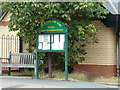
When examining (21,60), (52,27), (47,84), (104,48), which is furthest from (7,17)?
(47,84)

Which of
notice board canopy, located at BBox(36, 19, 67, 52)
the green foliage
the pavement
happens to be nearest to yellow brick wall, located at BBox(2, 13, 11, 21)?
the green foliage

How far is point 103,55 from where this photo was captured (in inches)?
529

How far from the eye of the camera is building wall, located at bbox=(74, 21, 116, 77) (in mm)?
13352

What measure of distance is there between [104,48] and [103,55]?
0.37 metres

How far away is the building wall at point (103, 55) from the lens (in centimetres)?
1335

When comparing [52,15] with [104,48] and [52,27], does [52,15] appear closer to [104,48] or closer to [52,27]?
[52,27]

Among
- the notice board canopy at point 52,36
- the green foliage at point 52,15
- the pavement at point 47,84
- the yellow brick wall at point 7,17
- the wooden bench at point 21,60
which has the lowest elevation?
the pavement at point 47,84

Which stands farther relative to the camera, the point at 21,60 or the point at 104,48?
the point at 104,48

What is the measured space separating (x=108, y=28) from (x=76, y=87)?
18.9 ft

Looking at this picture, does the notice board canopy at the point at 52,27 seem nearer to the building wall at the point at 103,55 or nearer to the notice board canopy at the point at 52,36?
the notice board canopy at the point at 52,36

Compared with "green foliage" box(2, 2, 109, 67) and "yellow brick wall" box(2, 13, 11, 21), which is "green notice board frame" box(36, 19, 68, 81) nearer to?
"green foliage" box(2, 2, 109, 67)

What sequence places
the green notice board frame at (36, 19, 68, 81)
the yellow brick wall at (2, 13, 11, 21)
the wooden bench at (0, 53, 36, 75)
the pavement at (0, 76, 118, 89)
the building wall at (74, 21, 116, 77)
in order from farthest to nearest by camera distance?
the yellow brick wall at (2, 13, 11, 21) → the building wall at (74, 21, 116, 77) → the wooden bench at (0, 53, 36, 75) → the green notice board frame at (36, 19, 68, 81) → the pavement at (0, 76, 118, 89)

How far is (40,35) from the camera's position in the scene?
10.6 meters

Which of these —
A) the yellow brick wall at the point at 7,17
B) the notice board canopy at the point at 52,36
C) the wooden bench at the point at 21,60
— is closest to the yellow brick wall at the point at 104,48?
the wooden bench at the point at 21,60
